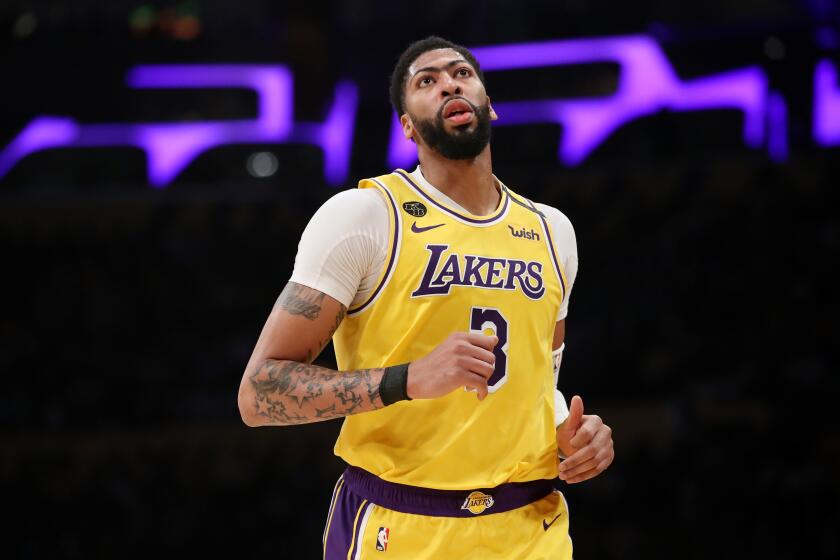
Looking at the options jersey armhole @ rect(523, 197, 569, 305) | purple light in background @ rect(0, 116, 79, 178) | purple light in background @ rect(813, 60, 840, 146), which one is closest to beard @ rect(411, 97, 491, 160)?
jersey armhole @ rect(523, 197, 569, 305)

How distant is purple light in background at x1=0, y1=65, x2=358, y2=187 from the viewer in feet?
40.0

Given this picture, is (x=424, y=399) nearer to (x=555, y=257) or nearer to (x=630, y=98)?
(x=555, y=257)

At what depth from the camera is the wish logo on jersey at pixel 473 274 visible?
2.90 metres

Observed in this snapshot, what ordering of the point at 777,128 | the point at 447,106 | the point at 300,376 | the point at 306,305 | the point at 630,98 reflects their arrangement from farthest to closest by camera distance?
the point at 777,128 → the point at 630,98 → the point at 447,106 → the point at 306,305 → the point at 300,376

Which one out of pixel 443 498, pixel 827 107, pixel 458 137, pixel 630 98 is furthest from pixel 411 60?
pixel 827 107

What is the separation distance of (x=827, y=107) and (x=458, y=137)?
31.4ft

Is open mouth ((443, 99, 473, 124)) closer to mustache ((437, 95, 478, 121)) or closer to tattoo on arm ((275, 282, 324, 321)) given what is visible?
mustache ((437, 95, 478, 121))

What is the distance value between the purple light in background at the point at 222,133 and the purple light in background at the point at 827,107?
18.1 ft

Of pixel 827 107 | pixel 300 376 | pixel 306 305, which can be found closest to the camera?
pixel 300 376

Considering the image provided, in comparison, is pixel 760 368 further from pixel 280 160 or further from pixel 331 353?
pixel 280 160

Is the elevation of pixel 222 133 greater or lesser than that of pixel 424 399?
greater

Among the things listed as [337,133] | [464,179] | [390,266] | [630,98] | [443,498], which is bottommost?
[443,498]

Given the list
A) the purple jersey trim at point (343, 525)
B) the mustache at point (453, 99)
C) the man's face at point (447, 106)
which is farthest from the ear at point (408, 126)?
the purple jersey trim at point (343, 525)

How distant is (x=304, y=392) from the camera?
2719mm
